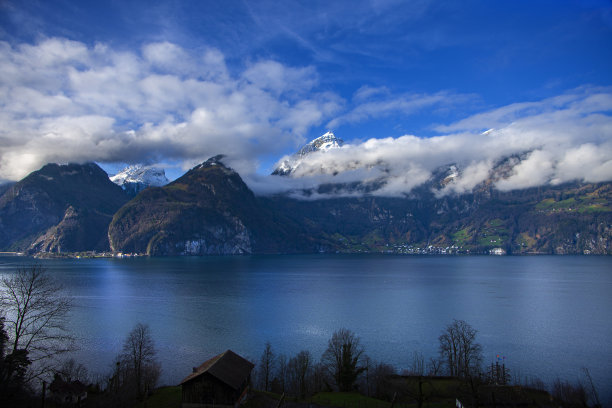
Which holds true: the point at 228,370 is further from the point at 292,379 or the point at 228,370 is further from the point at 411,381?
the point at 411,381

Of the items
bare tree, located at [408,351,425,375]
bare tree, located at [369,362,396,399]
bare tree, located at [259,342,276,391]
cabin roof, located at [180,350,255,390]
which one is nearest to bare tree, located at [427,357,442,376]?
bare tree, located at [408,351,425,375]

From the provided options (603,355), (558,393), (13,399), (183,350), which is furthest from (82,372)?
(603,355)

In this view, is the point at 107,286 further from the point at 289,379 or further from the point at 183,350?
the point at 289,379

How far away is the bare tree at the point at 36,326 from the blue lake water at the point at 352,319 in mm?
4761

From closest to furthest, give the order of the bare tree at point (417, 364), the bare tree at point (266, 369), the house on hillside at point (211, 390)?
the house on hillside at point (211, 390), the bare tree at point (266, 369), the bare tree at point (417, 364)

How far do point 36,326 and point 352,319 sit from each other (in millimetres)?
63232

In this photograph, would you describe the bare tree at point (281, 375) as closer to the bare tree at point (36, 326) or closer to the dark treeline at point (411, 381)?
the dark treeline at point (411, 381)

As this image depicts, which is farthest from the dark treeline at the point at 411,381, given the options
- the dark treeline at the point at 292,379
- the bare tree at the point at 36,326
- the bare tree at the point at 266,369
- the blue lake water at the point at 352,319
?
the bare tree at the point at 36,326

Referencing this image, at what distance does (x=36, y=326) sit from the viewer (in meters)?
75.2

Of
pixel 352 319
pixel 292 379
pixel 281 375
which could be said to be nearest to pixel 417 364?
pixel 292 379

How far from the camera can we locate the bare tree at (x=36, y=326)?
1303 inches

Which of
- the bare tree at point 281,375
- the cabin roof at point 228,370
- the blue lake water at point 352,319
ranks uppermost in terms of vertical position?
the cabin roof at point 228,370

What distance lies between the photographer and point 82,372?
2146 inches

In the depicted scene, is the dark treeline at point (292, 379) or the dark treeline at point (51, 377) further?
the dark treeline at point (292, 379)
